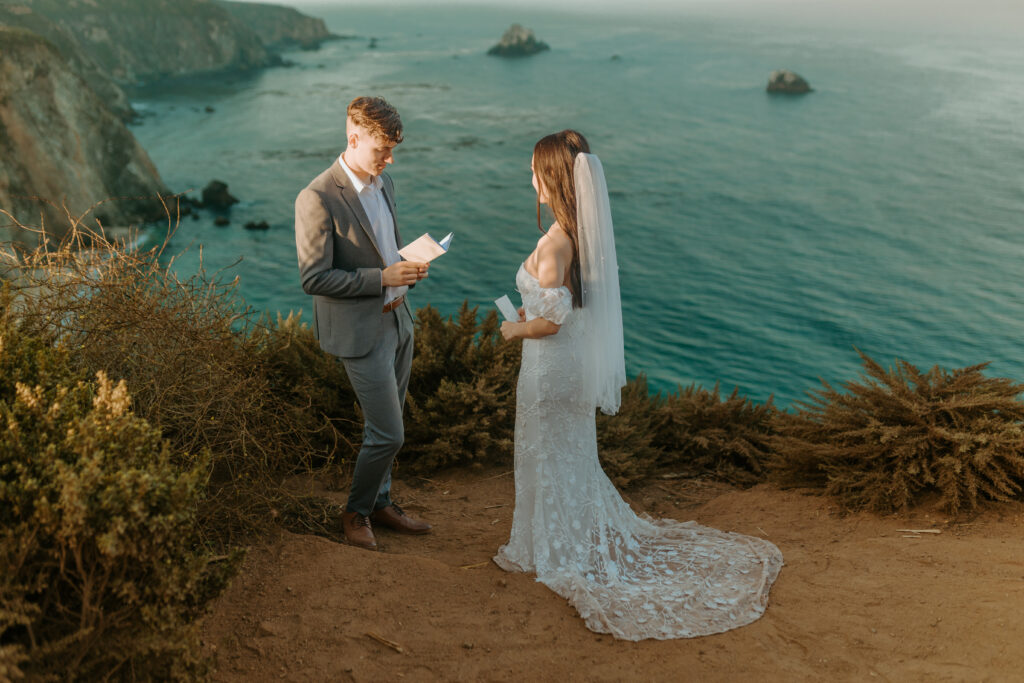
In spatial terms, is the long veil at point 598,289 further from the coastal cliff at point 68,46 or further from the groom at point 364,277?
the coastal cliff at point 68,46

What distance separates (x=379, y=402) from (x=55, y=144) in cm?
2275

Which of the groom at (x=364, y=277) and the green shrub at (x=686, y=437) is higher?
the groom at (x=364, y=277)

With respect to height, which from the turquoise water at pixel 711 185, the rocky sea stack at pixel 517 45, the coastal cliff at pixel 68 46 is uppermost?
the rocky sea stack at pixel 517 45

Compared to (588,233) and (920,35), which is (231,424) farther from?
(920,35)

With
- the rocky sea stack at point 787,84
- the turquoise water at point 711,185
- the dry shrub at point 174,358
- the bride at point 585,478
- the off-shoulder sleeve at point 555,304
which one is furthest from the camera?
the rocky sea stack at point 787,84

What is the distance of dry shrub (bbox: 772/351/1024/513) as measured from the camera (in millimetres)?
5090

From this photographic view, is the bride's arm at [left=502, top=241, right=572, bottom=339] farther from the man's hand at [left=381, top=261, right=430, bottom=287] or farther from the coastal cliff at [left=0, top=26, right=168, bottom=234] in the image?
the coastal cliff at [left=0, top=26, right=168, bottom=234]

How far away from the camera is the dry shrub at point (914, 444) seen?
5090 millimetres

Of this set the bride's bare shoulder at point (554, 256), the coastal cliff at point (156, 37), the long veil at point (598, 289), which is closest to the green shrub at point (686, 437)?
the long veil at point (598, 289)

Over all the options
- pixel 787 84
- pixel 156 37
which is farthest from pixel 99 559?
pixel 787 84

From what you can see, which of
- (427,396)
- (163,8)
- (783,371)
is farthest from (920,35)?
(427,396)

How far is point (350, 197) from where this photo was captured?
418 cm

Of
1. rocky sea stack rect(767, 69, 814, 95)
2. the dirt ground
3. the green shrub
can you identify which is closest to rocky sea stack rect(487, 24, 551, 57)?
rocky sea stack rect(767, 69, 814, 95)

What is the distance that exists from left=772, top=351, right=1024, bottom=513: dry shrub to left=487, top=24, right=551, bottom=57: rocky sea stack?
82036 millimetres
